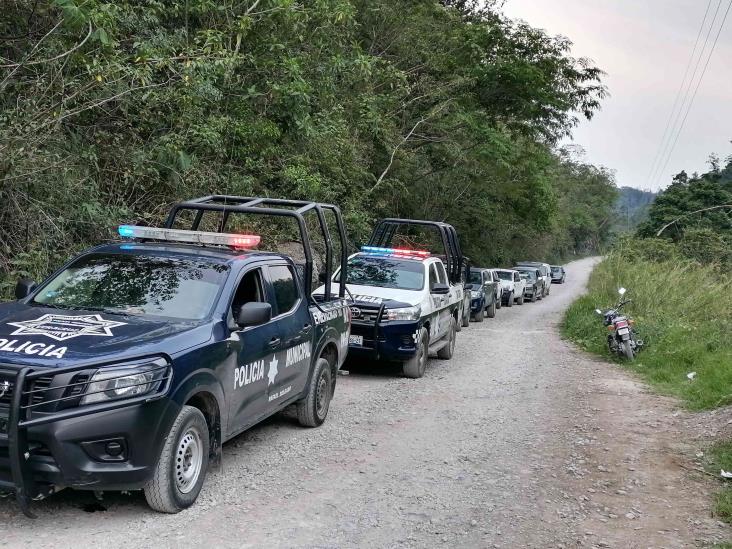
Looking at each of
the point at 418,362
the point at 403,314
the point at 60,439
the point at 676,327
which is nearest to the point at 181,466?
the point at 60,439

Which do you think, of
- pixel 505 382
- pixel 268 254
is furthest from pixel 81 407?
pixel 505 382

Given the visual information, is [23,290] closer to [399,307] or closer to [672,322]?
[399,307]

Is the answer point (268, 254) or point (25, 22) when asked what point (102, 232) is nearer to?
point (25, 22)

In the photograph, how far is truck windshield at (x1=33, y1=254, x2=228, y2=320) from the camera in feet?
18.6

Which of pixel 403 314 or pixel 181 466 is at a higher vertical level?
pixel 403 314

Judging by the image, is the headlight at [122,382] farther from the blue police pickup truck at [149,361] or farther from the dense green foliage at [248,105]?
the dense green foliage at [248,105]

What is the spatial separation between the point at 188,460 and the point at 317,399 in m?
2.77

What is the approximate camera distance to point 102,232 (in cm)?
1072

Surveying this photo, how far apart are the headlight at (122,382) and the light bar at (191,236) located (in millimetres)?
2072

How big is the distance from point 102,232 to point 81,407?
6823 millimetres

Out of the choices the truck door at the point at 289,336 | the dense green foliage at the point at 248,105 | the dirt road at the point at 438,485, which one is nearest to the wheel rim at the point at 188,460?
the dirt road at the point at 438,485

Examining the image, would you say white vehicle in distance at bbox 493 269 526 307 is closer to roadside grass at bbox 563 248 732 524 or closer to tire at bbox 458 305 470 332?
roadside grass at bbox 563 248 732 524

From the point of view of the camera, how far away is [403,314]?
445 inches

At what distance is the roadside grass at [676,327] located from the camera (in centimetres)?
1057
